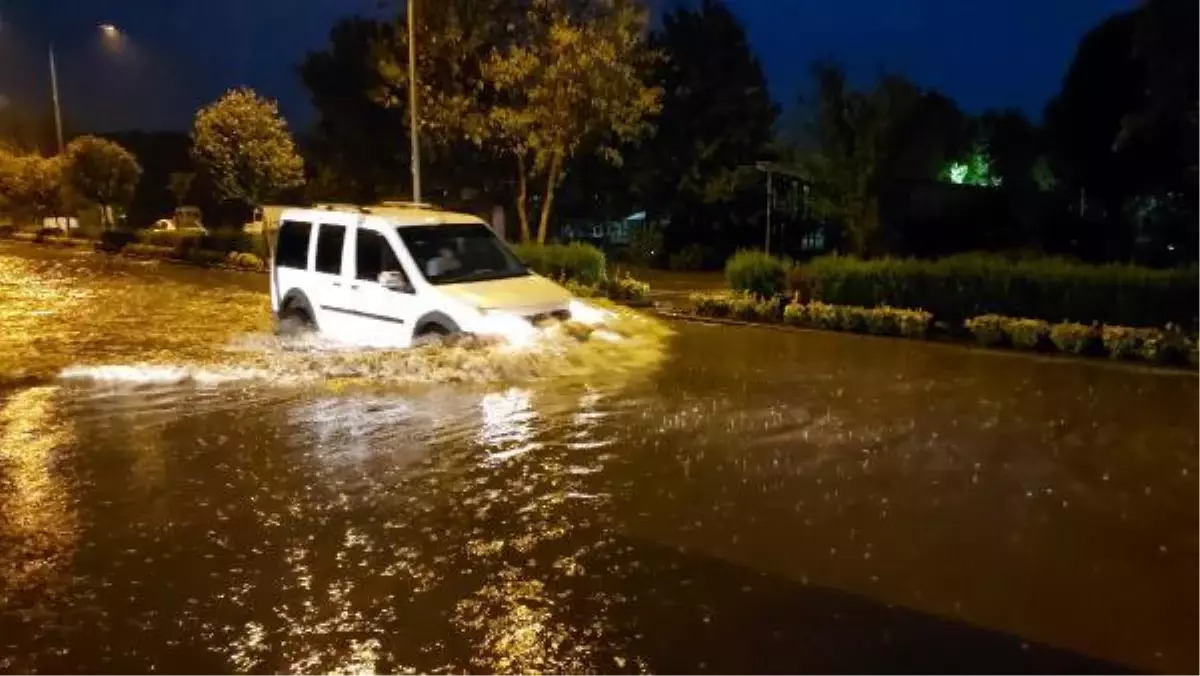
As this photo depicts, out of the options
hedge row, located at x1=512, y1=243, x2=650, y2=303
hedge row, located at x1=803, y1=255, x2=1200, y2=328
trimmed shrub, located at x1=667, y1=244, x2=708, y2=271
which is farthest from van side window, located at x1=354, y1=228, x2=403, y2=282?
trimmed shrub, located at x1=667, y1=244, x2=708, y2=271

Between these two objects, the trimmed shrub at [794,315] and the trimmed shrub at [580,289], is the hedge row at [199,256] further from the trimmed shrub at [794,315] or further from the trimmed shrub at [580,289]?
the trimmed shrub at [794,315]

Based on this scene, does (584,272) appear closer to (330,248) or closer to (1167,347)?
(330,248)

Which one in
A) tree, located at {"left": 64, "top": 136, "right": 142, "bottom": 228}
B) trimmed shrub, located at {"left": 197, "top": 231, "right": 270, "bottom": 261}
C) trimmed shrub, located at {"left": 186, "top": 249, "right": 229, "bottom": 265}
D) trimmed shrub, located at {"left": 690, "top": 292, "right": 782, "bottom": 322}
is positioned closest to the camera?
trimmed shrub, located at {"left": 690, "top": 292, "right": 782, "bottom": 322}

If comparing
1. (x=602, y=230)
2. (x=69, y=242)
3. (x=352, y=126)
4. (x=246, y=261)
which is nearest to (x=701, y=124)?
(x=602, y=230)

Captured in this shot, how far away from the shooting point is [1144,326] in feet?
44.9

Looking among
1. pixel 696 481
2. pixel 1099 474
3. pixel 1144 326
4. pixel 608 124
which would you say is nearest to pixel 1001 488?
pixel 1099 474

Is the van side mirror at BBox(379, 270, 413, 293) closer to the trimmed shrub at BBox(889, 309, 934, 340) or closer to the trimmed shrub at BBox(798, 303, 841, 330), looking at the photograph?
the trimmed shrub at BBox(798, 303, 841, 330)

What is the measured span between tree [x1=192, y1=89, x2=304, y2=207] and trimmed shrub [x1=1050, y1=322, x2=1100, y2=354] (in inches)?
942

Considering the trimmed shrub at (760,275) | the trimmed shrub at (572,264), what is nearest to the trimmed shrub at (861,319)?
the trimmed shrub at (760,275)

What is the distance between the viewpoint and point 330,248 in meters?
13.4

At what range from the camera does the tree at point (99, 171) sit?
40.6 m

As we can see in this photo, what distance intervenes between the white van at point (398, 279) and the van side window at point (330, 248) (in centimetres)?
1

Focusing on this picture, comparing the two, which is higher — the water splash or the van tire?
the van tire

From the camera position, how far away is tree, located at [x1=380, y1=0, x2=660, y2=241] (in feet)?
67.9
